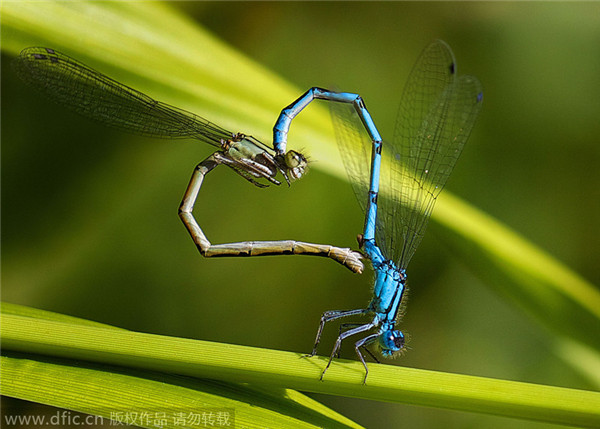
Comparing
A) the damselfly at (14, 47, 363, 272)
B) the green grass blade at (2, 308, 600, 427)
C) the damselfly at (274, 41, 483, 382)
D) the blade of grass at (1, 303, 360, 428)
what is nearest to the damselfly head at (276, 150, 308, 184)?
the damselfly at (14, 47, 363, 272)

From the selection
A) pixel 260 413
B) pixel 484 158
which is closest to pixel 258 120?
pixel 260 413

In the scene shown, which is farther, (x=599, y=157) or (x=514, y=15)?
(x=514, y=15)

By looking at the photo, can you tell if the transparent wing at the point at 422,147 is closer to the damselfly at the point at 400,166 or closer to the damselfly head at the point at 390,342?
the damselfly at the point at 400,166

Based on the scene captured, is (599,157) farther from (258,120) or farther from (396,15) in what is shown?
(258,120)

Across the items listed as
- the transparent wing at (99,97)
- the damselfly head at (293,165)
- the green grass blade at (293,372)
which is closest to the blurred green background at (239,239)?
the transparent wing at (99,97)

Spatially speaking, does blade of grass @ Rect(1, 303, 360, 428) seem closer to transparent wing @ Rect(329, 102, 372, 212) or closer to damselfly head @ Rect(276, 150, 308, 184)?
damselfly head @ Rect(276, 150, 308, 184)

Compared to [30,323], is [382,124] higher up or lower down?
higher up
